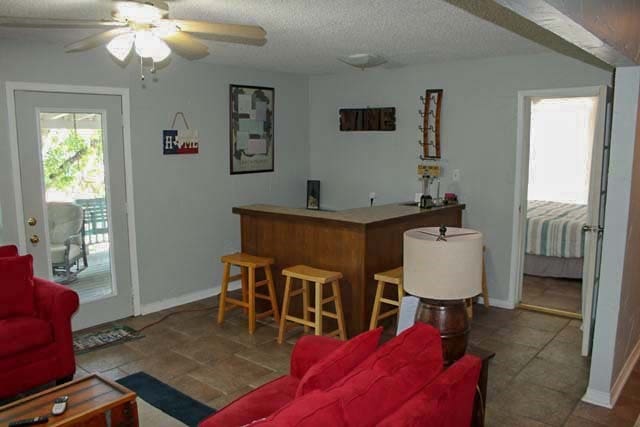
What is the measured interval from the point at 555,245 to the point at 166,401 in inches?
167

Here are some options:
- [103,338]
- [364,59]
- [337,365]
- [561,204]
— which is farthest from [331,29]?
[561,204]

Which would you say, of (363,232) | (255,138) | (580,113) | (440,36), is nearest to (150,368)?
(363,232)

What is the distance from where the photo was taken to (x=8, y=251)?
142 inches

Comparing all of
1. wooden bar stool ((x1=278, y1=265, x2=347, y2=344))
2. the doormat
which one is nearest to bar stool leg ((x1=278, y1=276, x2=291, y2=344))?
wooden bar stool ((x1=278, y1=265, x2=347, y2=344))

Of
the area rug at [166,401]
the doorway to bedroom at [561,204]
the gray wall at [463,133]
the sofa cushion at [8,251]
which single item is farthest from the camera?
the gray wall at [463,133]

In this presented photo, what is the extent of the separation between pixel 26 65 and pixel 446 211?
3.59 meters

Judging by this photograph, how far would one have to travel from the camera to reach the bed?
555cm

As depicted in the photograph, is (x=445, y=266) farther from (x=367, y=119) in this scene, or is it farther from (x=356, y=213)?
(x=367, y=119)

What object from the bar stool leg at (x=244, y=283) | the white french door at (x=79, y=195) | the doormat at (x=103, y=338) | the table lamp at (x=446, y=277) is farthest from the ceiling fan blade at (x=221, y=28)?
the doormat at (x=103, y=338)

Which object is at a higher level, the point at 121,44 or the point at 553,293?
the point at 121,44

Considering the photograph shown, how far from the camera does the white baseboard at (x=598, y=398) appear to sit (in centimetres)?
310

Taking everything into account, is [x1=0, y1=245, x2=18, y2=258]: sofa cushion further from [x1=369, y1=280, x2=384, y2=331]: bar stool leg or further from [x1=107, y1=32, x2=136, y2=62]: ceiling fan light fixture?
[x1=369, y1=280, x2=384, y2=331]: bar stool leg

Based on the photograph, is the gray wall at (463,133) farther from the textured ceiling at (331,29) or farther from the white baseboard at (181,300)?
the white baseboard at (181,300)

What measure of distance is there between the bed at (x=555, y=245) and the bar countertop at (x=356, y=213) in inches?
49.1
